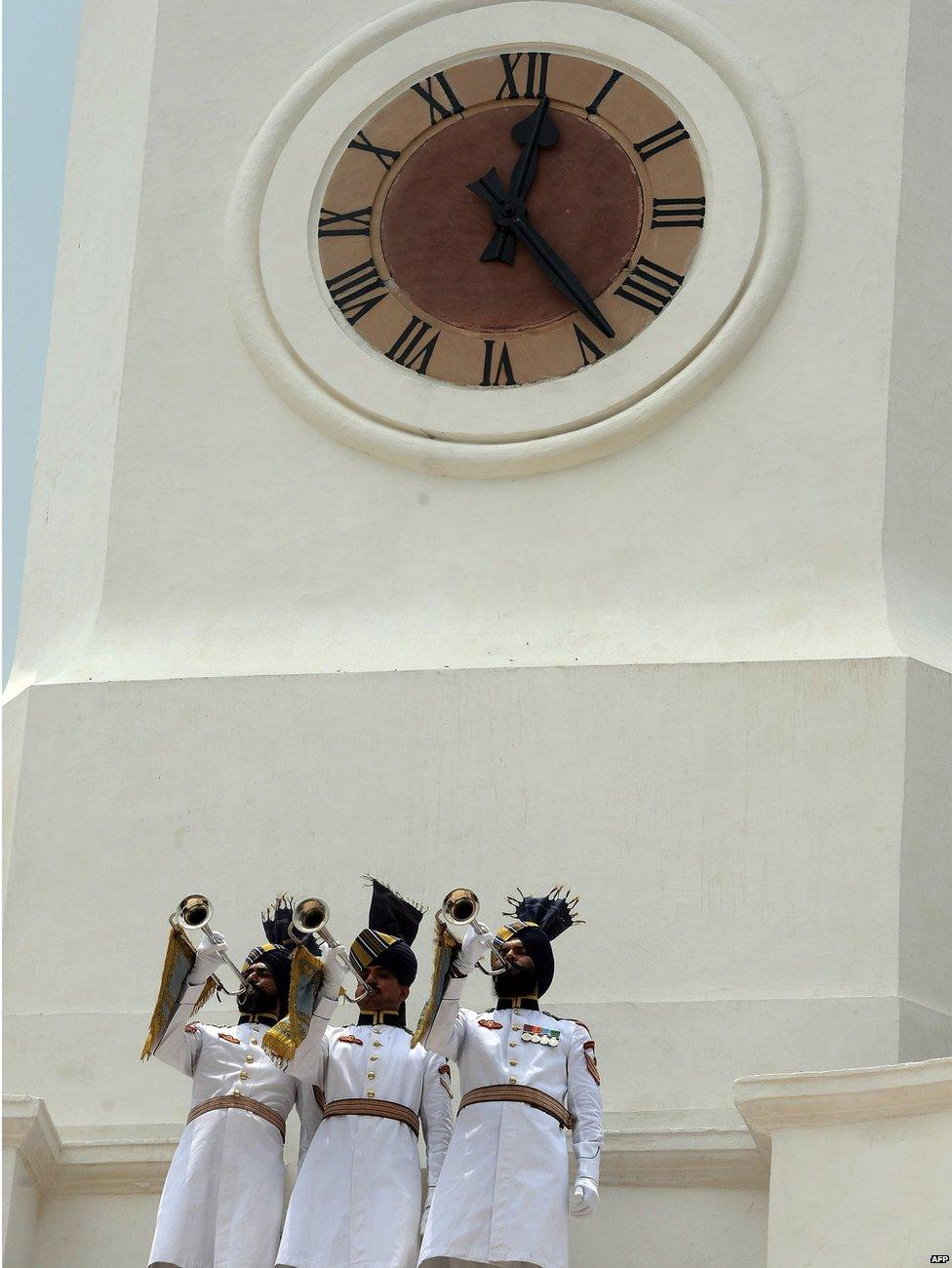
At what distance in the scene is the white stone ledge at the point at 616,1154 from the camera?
9.95 metres

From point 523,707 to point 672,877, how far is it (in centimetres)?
87

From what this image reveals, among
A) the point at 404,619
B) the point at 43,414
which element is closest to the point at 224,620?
the point at 404,619

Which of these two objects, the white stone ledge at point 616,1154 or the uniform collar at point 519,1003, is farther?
the white stone ledge at point 616,1154

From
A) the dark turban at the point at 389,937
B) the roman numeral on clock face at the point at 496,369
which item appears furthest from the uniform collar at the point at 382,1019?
the roman numeral on clock face at the point at 496,369

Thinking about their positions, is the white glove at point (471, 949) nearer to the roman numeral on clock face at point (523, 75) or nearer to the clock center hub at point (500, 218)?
the clock center hub at point (500, 218)

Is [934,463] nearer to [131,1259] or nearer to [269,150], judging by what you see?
[269,150]

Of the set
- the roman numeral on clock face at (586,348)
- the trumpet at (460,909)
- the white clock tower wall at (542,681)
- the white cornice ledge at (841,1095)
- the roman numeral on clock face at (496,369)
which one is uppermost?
the roman numeral on clock face at (586,348)

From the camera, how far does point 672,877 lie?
10766mm

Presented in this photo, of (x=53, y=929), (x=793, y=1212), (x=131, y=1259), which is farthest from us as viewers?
(x=53, y=929)

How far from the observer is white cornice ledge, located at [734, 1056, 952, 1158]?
30.2 feet

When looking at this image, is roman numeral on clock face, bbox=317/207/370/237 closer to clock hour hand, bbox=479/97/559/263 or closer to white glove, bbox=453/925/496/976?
clock hour hand, bbox=479/97/559/263

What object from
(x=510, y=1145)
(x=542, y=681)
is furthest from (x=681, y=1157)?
(x=542, y=681)

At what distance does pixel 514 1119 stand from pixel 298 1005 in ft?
2.42

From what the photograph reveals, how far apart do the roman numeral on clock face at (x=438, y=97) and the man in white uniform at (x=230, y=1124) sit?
3966 mm
